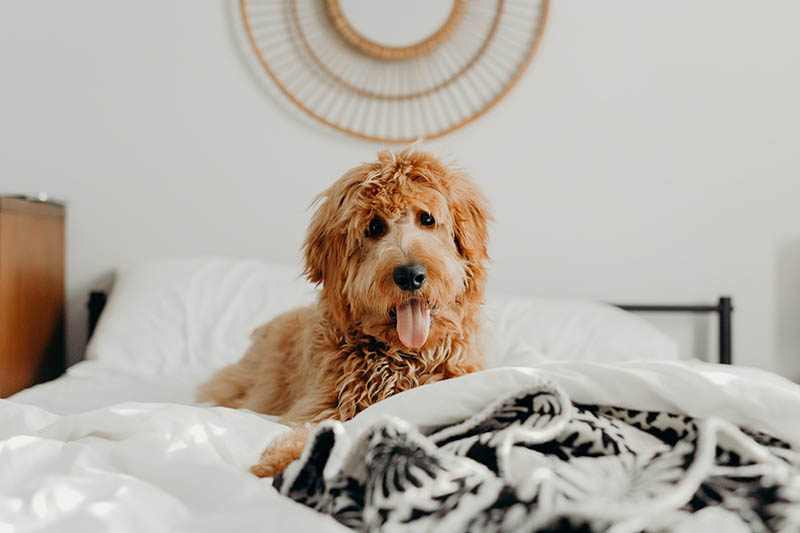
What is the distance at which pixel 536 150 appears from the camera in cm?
308

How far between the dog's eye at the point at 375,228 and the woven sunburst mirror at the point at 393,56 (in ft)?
4.94

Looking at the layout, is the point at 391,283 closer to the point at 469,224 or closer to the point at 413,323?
the point at 413,323

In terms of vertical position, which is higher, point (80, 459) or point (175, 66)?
point (175, 66)

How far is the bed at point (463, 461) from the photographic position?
0.71m

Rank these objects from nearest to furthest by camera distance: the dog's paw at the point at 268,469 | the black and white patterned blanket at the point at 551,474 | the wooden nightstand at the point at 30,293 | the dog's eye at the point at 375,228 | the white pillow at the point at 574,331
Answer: the black and white patterned blanket at the point at 551,474, the dog's paw at the point at 268,469, the dog's eye at the point at 375,228, the white pillow at the point at 574,331, the wooden nightstand at the point at 30,293

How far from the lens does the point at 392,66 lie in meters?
3.09

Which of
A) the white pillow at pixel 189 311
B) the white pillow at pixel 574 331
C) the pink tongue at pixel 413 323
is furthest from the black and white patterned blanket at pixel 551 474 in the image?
the white pillow at pixel 189 311

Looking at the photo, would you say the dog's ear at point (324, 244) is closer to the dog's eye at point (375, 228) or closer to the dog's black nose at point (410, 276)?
the dog's eye at point (375, 228)

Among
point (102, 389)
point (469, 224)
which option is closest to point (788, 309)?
point (469, 224)

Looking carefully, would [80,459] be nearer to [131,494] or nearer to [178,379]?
[131,494]

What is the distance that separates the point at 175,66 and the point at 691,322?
2877 millimetres

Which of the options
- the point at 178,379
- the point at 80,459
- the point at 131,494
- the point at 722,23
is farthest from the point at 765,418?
the point at 722,23

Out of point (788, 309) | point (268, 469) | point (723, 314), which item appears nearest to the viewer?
point (268, 469)

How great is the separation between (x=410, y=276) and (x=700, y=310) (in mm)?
1990
